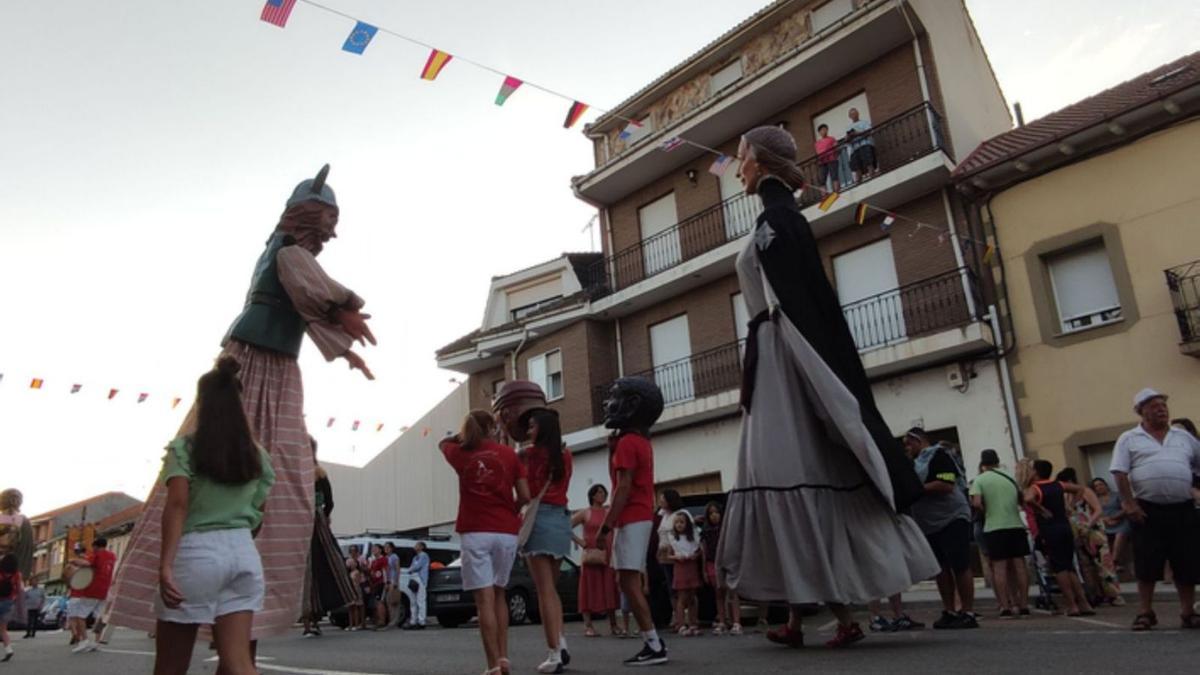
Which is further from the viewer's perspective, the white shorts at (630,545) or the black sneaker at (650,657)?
the white shorts at (630,545)

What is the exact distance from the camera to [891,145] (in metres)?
17.9

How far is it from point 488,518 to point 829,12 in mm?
17242

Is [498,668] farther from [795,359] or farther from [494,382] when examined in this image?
[494,382]

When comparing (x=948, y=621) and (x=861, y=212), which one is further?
(x=861, y=212)

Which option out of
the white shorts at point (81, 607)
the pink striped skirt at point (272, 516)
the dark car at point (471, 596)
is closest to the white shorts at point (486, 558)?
the pink striped skirt at point (272, 516)

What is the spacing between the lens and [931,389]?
1664cm

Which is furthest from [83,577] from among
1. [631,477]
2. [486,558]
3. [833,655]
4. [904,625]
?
[904,625]

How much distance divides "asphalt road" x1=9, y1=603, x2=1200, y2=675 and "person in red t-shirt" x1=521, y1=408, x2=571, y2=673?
1.11 feet

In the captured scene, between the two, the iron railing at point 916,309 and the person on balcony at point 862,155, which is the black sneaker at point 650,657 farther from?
the person on balcony at point 862,155

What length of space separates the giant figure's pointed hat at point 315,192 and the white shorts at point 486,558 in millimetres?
2113

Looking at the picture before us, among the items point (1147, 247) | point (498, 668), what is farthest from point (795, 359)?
point (1147, 247)

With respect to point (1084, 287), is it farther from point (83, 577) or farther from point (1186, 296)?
point (83, 577)

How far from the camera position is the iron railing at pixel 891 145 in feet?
56.3

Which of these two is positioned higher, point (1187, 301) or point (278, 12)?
point (278, 12)
